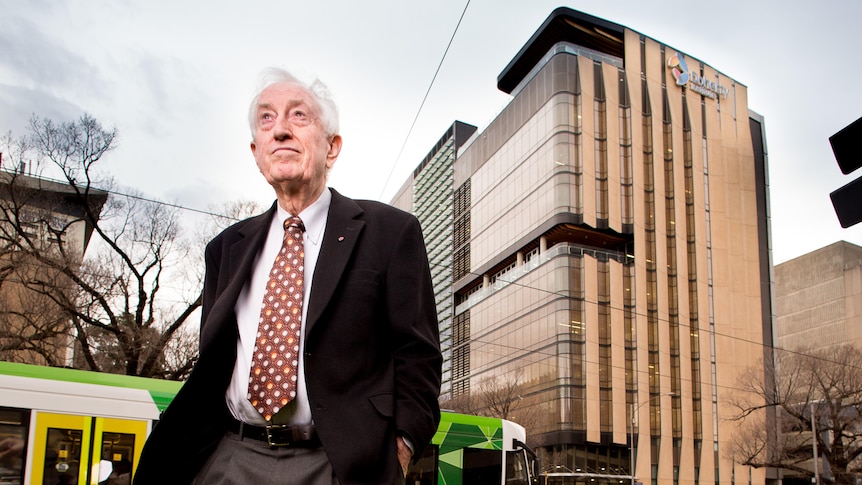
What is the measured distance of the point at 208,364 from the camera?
205cm

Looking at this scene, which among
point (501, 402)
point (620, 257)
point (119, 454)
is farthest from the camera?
point (620, 257)

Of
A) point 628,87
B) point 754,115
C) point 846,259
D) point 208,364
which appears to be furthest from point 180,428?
point 846,259

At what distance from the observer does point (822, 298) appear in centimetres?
8831

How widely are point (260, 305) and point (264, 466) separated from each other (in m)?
0.40

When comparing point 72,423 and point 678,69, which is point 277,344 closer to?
point 72,423

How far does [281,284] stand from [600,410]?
58.1m

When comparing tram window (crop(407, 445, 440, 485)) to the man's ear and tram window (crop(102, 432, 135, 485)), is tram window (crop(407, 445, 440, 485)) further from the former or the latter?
the man's ear

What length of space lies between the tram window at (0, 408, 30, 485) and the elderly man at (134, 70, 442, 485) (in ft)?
24.9

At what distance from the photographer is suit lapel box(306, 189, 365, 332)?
1.95 metres

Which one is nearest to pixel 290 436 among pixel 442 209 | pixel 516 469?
pixel 516 469

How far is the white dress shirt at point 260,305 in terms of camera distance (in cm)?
197

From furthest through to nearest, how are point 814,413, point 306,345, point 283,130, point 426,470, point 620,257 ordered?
point 620,257
point 814,413
point 426,470
point 283,130
point 306,345

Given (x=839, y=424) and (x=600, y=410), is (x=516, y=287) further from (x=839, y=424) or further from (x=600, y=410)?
(x=839, y=424)

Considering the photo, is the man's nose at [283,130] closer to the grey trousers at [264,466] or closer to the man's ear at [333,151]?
the man's ear at [333,151]
